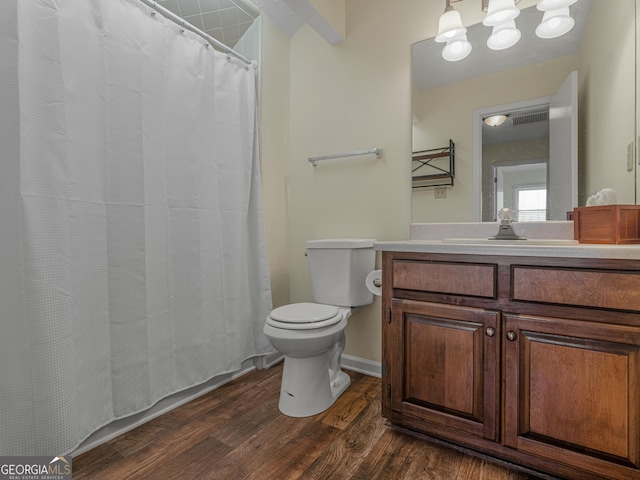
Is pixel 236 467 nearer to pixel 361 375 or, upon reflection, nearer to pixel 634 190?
pixel 361 375

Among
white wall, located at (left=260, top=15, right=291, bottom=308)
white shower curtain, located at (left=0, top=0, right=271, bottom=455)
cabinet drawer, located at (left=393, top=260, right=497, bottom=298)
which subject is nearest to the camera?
white shower curtain, located at (left=0, top=0, right=271, bottom=455)

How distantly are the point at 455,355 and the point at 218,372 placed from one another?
128 cm

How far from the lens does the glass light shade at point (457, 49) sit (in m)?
1.78

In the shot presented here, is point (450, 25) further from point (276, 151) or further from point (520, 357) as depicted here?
point (520, 357)

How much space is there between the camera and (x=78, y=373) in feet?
4.20

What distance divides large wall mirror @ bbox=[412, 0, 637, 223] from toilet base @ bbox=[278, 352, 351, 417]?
1.00 meters

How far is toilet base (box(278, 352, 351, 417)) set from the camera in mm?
1638

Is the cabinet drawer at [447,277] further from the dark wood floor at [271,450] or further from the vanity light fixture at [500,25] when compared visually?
the vanity light fixture at [500,25]

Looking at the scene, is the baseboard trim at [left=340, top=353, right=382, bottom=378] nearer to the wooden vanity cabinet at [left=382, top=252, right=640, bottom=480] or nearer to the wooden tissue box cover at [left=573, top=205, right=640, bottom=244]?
the wooden vanity cabinet at [left=382, top=252, right=640, bottom=480]

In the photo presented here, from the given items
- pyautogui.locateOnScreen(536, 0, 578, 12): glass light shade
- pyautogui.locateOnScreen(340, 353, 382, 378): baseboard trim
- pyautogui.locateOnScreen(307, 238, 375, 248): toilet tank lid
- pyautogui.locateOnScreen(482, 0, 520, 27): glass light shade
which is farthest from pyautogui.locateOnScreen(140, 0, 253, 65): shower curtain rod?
pyautogui.locateOnScreen(340, 353, 382, 378): baseboard trim

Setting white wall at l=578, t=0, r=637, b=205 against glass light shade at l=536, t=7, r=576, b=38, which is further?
glass light shade at l=536, t=7, r=576, b=38

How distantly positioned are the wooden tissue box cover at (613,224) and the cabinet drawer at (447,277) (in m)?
0.42

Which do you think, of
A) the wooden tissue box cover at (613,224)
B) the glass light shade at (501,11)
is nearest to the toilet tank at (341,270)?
the wooden tissue box cover at (613,224)

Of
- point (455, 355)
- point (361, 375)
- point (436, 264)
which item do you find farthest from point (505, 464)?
point (361, 375)
